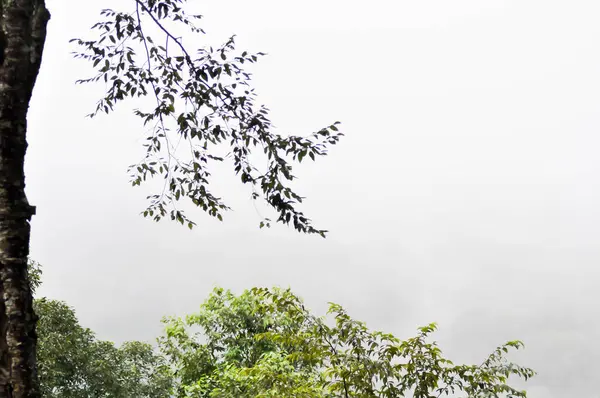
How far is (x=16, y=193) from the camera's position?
16.9 ft

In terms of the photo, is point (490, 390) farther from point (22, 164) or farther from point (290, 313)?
point (22, 164)

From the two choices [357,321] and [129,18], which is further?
[357,321]

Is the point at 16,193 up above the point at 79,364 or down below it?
below

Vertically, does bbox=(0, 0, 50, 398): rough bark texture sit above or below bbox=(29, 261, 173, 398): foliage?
below

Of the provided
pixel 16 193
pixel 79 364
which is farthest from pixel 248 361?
pixel 16 193

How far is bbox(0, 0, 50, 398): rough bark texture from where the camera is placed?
15.8ft

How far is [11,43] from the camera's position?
541 cm

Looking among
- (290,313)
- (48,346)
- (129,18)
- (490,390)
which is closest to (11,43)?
(129,18)

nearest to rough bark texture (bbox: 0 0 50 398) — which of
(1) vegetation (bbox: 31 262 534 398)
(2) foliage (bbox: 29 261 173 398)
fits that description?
(1) vegetation (bbox: 31 262 534 398)

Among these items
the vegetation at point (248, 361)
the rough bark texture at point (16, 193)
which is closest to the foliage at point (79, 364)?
the vegetation at point (248, 361)

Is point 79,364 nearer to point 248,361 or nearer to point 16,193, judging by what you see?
point 248,361

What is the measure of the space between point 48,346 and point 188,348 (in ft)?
16.1

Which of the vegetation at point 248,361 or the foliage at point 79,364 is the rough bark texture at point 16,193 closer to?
the vegetation at point 248,361

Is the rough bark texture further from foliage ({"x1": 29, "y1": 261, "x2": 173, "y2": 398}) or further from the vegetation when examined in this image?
foliage ({"x1": 29, "y1": 261, "x2": 173, "y2": 398})
